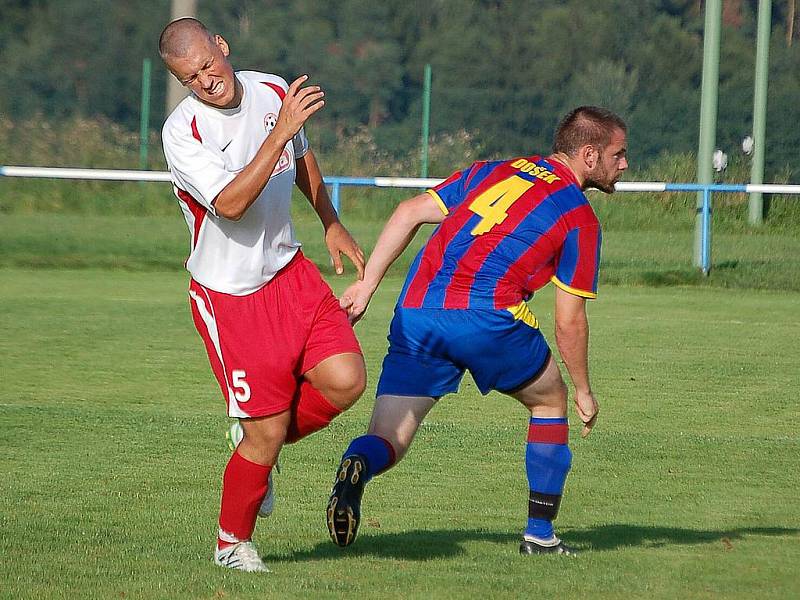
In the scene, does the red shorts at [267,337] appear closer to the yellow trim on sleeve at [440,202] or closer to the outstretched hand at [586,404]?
the yellow trim on sleeve at [440,202]

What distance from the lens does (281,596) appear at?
442cm

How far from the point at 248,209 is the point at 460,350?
92 centimetres

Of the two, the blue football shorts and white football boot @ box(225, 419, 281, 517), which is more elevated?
the blue football shorts

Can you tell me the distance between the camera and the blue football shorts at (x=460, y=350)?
500cm

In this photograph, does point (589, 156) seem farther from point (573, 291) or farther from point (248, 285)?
point (248, 285)

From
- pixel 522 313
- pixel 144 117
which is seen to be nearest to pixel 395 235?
pixel 522 313

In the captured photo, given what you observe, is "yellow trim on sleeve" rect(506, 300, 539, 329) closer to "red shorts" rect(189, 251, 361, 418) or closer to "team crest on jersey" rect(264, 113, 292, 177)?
"red shorts" rect(189, 251, 361, 418)

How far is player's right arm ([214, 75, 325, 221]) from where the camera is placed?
4363 millimetres

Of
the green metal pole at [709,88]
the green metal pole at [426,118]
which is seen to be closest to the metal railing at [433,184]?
the green metal pole at [709,88]

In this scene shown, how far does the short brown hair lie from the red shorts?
1.07 metres

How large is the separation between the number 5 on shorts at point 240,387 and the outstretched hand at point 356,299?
529 millimetres

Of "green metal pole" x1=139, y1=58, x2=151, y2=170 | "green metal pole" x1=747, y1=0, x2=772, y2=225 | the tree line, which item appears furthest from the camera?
the tree line

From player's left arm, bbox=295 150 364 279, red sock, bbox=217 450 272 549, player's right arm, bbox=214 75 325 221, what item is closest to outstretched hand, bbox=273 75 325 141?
player's right arm, bbox=214 75 325 221

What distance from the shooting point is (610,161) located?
16.8 feet
